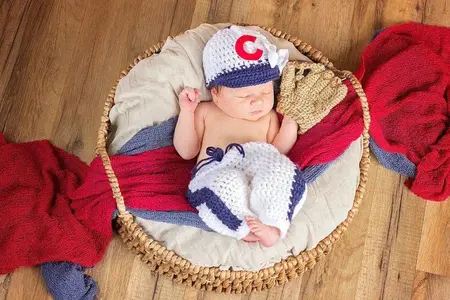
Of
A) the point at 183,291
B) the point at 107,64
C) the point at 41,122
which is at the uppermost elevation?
the point at 107,64

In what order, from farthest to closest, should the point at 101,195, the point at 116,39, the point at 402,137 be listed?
1. the point at 116,39
2. the point at 402,137
3. the point at 101,195

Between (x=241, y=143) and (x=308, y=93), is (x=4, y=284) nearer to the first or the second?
(x=241, y=143)

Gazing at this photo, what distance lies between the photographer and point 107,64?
1645 millimetres

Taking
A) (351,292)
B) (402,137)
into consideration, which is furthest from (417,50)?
(351,292)

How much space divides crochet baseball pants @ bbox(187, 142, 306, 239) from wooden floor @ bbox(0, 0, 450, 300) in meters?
0.26

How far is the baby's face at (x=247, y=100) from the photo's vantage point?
1.36 meters

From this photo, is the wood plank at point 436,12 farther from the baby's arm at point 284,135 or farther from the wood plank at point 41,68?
the wood plank at point 41,68

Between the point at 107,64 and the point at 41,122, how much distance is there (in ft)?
0.75

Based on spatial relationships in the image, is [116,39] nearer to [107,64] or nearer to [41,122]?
[107,64]

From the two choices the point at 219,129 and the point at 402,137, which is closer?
the point at 219,129

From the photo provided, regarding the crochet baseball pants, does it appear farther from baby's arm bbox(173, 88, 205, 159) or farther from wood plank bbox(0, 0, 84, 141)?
wood plank bbox(0, 0, 84, 141)

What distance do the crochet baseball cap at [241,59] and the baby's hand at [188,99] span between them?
2.1 inches

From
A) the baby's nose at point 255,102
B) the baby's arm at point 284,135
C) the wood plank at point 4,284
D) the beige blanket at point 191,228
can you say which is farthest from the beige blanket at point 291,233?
the wood plank at point 4,284

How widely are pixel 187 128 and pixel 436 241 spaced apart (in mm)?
662
